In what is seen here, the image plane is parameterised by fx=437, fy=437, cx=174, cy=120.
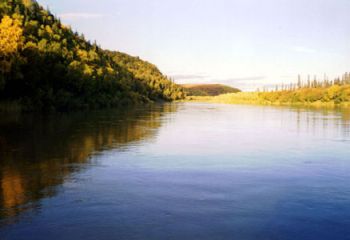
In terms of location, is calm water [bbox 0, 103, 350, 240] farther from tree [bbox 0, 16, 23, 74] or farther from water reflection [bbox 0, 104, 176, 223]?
tree [bbox 0, 16, 23, 74]

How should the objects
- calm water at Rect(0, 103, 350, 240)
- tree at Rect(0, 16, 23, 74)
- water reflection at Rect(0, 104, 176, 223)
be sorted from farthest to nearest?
tree at Rect(0, 16, 23, 74)
water reflection at Rect(0, 104, 176, 223)
calm water at Rect(0, 103, 350, 240)

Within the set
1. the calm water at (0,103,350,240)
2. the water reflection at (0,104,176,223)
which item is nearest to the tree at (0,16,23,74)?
the water reflection at (0,104,176,223)

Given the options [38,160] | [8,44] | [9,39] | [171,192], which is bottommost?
[171,192]

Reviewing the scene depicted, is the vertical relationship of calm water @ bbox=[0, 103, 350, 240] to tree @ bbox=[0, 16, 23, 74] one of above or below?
below

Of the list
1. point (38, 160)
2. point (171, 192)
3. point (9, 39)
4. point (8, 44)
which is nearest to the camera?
point (171, 192)

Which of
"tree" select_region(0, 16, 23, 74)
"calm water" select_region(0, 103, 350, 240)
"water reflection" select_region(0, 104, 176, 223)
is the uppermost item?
"tree" select_region(0, 16, 23, 74)

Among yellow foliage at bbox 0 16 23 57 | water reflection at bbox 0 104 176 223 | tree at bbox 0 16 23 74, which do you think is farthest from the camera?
yellow foliage at bbox 0 16 23 57

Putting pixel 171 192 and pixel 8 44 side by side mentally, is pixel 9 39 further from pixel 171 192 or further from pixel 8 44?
pixel 171 192

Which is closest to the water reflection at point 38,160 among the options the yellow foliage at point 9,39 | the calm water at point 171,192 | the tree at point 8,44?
the calm water at point 171,192

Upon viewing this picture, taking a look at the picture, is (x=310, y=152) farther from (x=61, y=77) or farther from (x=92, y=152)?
(x=61, y=77)

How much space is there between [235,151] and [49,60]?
48.1m

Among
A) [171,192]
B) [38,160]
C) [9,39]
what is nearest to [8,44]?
[9,39]

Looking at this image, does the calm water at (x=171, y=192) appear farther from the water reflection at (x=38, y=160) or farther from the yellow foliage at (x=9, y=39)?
the yellow foliage at (x=9, y=39)

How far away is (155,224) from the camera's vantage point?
9.44 metres
